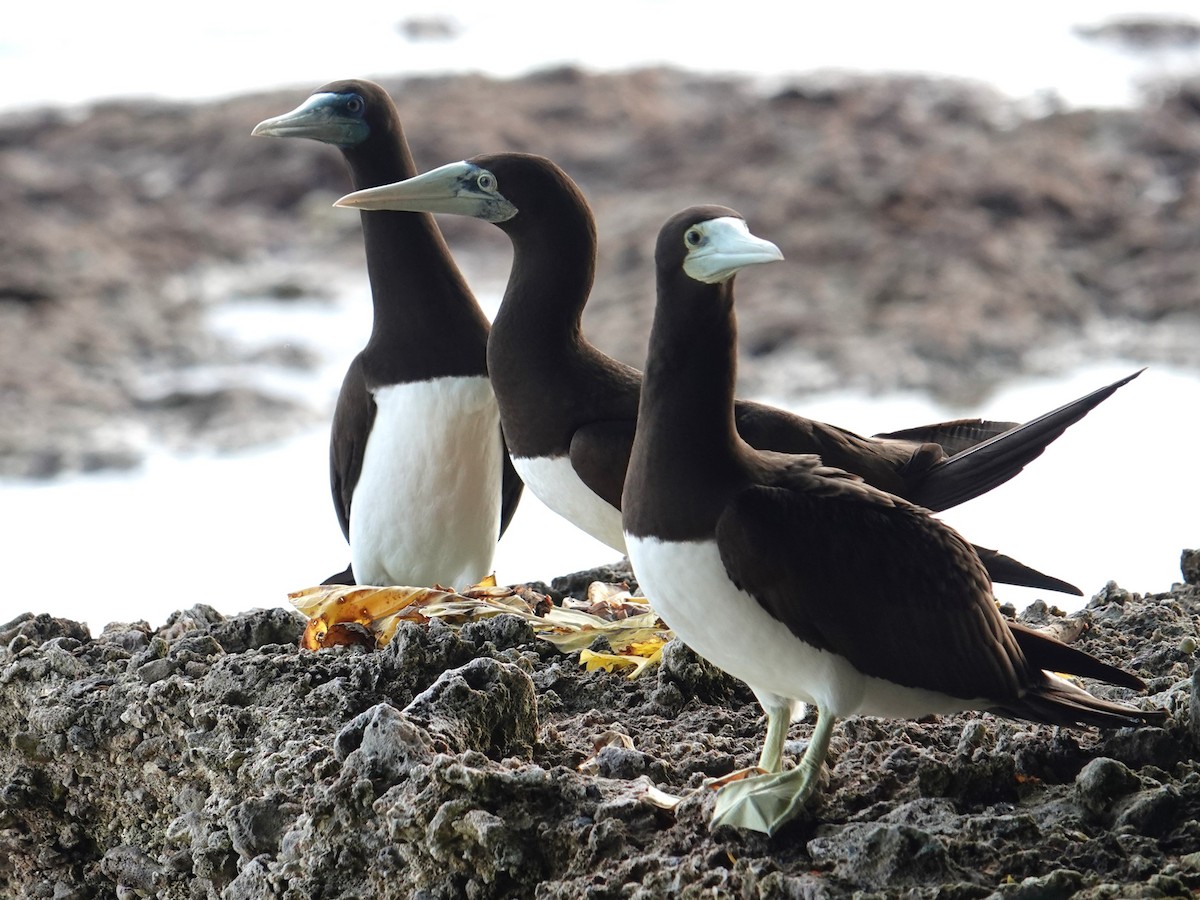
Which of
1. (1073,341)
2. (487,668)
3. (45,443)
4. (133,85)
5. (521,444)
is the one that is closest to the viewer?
(487,668)

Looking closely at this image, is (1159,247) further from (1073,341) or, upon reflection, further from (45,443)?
(45,443)

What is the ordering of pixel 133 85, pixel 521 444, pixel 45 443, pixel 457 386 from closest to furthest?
1. pixel 521 444
2. pixel 457 386
3. pixel 45 443
4. pixel 133 85

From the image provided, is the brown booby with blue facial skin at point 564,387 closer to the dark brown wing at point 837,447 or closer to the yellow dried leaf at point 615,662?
the dark brown wing at point 837,447

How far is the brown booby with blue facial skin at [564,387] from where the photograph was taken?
117 inches

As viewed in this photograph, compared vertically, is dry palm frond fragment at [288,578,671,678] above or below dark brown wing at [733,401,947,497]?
below

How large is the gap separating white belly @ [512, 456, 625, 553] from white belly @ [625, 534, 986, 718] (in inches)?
28.2

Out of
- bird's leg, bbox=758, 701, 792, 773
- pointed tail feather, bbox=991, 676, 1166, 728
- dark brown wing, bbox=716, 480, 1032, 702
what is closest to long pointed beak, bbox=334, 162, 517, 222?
dark brown wing, bbox=716, 480, 1032, 702

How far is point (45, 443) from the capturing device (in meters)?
7.42

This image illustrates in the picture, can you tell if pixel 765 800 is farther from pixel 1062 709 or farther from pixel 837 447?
pixel 837 447

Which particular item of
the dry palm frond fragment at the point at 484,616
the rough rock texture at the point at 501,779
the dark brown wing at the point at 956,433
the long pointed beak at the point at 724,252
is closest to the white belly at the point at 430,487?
the dry palm frond fragment at the point at 484,616

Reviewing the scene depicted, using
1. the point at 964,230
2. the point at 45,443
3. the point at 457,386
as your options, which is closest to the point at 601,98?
the point at 964,230

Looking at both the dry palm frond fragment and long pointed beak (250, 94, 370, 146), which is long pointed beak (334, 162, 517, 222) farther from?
the dry palm frond fragment

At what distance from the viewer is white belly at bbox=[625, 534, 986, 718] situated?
2316mm

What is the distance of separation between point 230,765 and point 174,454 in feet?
16.8
